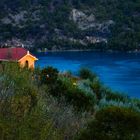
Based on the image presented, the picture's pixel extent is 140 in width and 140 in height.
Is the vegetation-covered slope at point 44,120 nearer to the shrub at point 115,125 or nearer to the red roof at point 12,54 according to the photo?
the shrub at point 115,125

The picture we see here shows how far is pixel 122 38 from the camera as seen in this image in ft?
389

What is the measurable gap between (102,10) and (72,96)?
123 meters

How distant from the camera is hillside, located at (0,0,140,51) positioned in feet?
410

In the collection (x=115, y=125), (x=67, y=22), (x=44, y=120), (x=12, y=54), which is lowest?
(x=12, y=54)

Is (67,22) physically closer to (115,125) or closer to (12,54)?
(12,54)

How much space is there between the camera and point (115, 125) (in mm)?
6539

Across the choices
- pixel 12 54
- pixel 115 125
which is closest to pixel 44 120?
pixel 115 125

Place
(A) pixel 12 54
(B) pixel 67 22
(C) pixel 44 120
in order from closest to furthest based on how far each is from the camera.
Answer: (C) pixel 44 120 → (A) pixel 12 54 → (B) pixel 67 22

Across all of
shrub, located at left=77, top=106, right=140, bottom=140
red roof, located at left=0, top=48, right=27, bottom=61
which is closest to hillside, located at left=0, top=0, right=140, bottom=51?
red roof, located at left=0, top=48, right=27, bottom=61

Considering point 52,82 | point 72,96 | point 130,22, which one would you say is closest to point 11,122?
point 72,96

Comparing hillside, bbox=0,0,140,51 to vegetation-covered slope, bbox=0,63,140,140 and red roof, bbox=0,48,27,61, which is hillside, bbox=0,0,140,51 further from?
vegetation-covered slope, bbox=0,63,140,140

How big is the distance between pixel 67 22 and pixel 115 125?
431 feet

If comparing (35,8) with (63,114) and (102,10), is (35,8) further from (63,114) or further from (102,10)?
(63,114)

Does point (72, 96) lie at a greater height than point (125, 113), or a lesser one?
lesser
